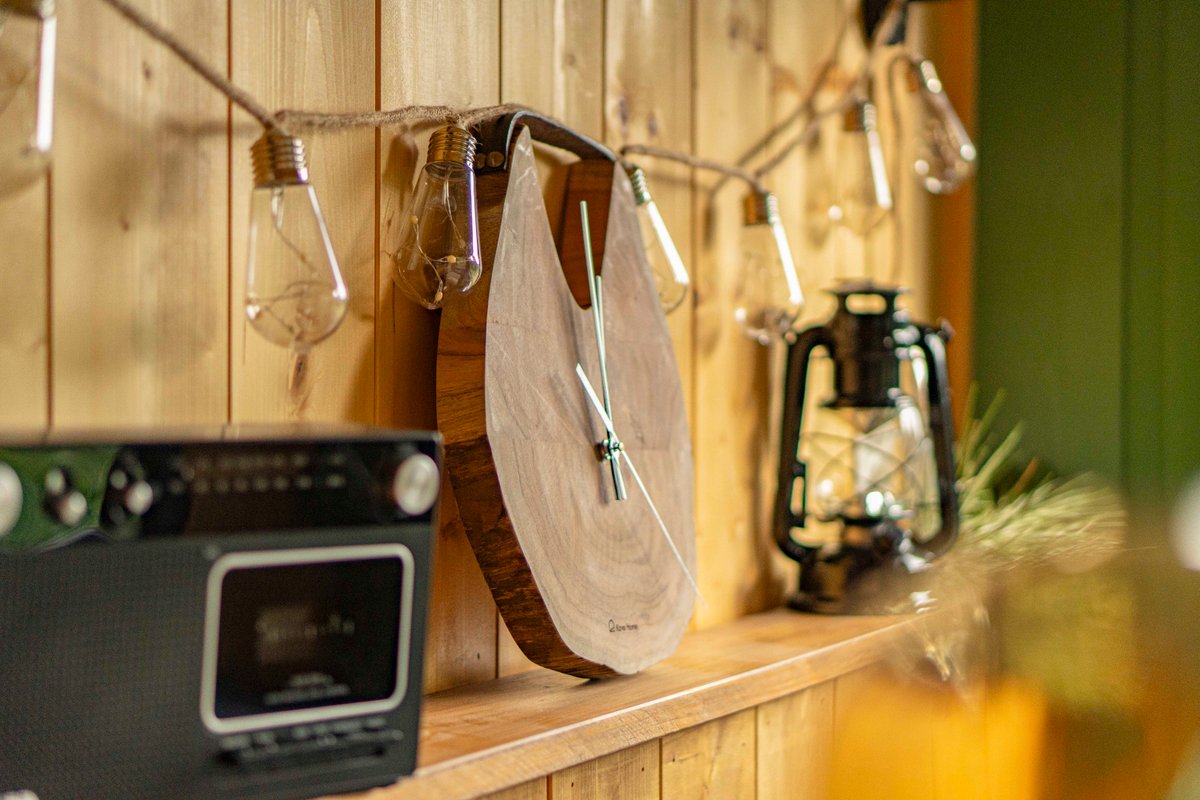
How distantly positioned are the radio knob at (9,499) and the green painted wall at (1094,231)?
1564 millimetres

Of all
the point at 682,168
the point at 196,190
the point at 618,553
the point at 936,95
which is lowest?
the point at 618,553

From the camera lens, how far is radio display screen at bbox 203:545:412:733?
59 centimetres

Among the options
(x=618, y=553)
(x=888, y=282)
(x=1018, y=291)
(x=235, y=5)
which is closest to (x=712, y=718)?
(x=618, y=553)

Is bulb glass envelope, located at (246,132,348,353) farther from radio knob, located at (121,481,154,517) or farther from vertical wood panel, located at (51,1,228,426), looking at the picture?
radio knob, located at (121,481,154,517)

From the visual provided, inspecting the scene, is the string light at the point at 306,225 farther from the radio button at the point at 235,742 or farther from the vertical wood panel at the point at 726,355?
the radio button at the point at 235,742

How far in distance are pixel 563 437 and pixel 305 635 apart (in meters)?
0.37

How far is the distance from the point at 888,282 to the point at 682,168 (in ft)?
1.83

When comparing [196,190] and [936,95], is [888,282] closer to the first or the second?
[936,95]

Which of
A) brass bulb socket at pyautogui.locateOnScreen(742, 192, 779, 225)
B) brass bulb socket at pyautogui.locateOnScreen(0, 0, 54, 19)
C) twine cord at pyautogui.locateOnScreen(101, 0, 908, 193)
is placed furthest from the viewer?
brass bulb socket at pyautogui.locateOnScreen(742, 192, 779, 225)

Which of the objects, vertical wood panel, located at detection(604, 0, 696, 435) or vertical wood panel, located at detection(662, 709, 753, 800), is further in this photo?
vertical wood panel, located at detection(604, 0, 696, 435)

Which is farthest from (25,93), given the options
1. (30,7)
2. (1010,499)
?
(1010,499)

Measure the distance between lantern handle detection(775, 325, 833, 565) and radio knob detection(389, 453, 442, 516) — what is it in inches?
30.4

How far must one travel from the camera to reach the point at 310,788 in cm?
61

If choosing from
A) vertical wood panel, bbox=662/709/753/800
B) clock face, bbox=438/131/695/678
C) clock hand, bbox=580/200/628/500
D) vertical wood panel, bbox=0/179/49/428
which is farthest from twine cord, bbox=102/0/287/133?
vertical wood panel, bbox=662/709/753/800
